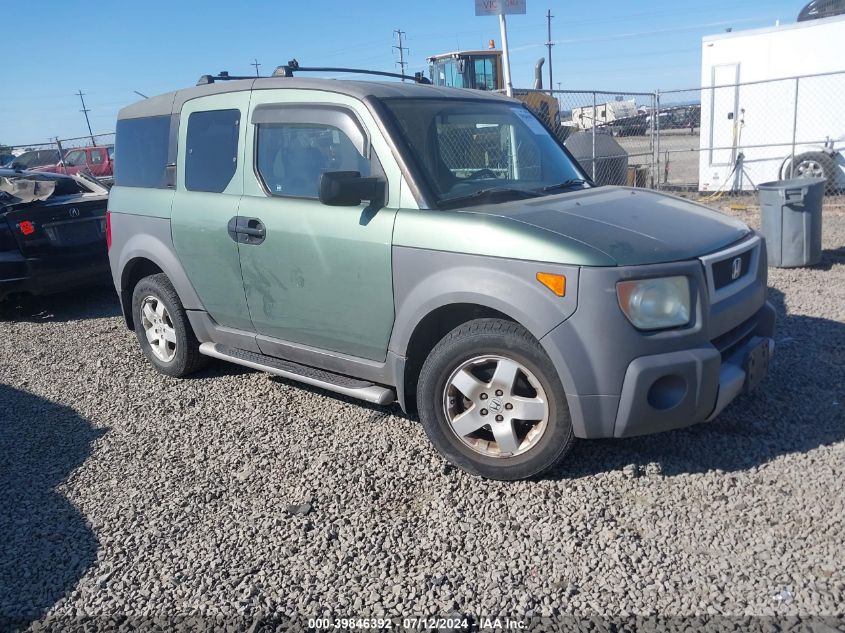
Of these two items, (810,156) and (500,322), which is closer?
(500,322)

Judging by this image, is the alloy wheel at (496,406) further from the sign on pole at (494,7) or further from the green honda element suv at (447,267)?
the sign on pole at (494,7)

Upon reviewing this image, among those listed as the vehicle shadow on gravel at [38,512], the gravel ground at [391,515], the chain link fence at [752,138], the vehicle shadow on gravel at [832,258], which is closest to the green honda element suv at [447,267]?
the gravel ground at [391,515]

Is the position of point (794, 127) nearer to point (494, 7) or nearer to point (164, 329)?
point (494, 7)

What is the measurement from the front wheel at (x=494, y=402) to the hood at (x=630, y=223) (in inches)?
21.9

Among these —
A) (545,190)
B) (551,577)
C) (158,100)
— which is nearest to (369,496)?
(551,577)

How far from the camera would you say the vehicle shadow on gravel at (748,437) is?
3.59 meters

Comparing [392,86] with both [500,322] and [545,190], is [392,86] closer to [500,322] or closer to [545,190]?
[545,190]

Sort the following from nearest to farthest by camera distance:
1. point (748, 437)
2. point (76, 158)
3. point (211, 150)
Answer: point (748, 437)
point (211, 150)
point (76, 158)

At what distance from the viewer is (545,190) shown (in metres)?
4.13

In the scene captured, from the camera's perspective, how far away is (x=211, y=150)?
15.1ft

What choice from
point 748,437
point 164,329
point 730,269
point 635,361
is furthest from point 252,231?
point 748,437

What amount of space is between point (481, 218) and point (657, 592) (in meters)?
1.83

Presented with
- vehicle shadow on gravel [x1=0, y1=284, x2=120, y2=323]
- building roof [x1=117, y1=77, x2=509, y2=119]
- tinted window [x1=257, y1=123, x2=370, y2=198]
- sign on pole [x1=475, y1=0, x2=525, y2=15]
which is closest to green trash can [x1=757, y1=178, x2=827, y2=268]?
building roof [x1=117, y1=77, x2=509, y2=119]

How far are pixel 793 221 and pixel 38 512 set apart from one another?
7.32m
